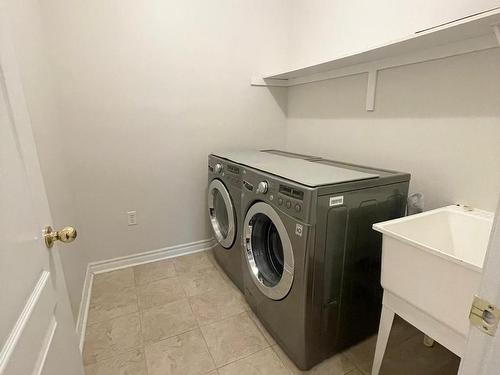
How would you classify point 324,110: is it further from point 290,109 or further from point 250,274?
point 250,274

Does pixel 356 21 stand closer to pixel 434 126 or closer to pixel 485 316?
pixel 434 126

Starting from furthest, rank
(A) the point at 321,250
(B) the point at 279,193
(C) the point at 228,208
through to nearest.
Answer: (C) the point at 228,208, (B) the point at 279,193, (A) the point at 321,250

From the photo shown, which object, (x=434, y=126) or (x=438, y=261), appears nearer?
(x=438, y=261)

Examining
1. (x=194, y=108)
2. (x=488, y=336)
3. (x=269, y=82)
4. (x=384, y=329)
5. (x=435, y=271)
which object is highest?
(x=269, y=82)

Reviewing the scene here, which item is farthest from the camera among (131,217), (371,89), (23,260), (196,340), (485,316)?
(131,217)

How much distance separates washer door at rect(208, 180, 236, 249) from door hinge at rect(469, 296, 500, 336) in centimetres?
140

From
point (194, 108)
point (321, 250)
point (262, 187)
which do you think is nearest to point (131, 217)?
point (194, 108)

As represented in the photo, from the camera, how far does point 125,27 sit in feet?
6.18

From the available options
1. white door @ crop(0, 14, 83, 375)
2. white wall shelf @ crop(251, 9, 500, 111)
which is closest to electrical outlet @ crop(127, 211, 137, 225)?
white door @ crop(0, 14, 83, 375)

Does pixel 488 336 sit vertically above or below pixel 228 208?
above

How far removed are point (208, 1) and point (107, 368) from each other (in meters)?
2.46

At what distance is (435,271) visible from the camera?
2.97 feet

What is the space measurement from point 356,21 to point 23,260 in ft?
6.95

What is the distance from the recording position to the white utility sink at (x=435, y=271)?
0.86 metres
